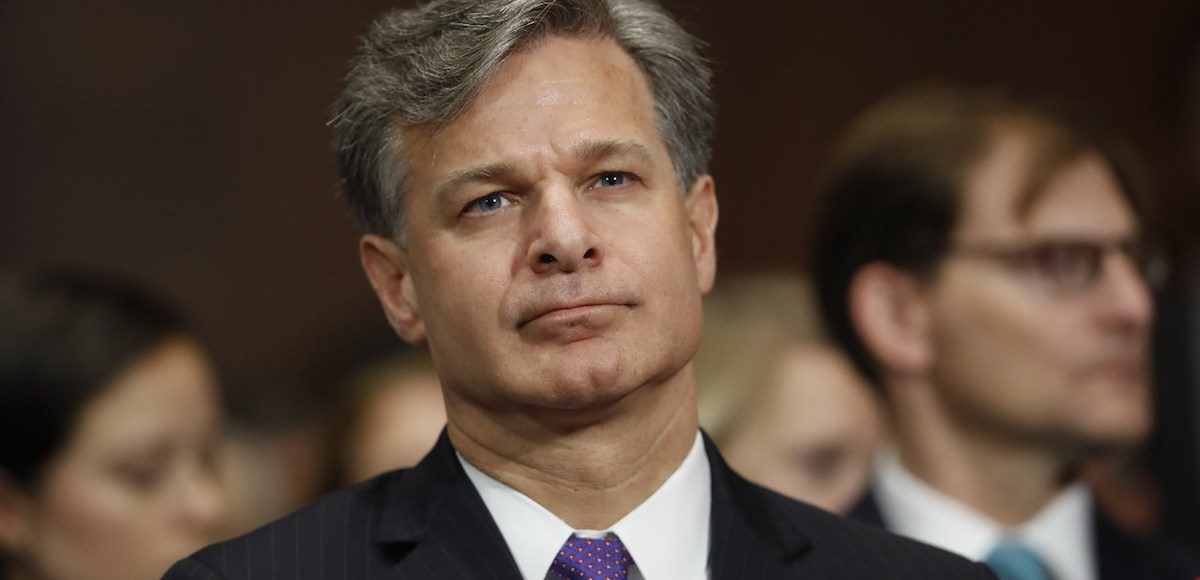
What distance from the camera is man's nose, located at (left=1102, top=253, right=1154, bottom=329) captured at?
3.74 m

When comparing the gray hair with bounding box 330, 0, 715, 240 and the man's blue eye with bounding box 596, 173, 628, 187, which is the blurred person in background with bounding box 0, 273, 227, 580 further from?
the man's blue eye with bounding box 596, 173, 628, 187

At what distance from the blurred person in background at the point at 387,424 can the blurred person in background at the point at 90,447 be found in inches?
23.5

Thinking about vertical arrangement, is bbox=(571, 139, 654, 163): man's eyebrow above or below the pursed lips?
above

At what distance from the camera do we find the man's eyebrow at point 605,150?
2.60 metres

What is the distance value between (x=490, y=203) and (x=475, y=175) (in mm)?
52

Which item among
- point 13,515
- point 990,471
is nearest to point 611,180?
point 990,471

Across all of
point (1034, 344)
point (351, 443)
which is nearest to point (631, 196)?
point (1034, 344)

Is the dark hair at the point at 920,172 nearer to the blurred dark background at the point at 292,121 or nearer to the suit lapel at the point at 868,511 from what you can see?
the suit lapel at the point at 868,511

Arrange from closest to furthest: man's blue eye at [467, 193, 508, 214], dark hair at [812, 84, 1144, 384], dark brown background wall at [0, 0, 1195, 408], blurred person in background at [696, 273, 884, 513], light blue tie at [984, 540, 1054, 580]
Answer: man's blue eye at [467, 193, 508, 214]
light blue tie at [984, 540, 1054, 580]
dark hair at [812, 84, 1144, 384]
blurred person in background at [696, 273, 884, 513]
dark brown background wall at [0, 0, 1195, 408]

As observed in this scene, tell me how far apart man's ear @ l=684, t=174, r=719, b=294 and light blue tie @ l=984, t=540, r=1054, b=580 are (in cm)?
119

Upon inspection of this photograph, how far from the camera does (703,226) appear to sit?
2869 millimetres

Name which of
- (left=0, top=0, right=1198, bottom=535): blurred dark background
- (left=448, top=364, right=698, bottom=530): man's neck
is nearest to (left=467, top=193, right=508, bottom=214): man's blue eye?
(left=448, top=364, right=698, bottom=530): man's neck

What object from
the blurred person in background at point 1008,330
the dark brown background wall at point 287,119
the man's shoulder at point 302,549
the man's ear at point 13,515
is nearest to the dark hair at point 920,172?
the blurred person in background at point 1008,330

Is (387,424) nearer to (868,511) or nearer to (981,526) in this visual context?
(868,511)
